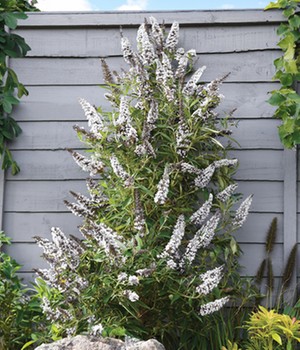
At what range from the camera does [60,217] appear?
172 inches

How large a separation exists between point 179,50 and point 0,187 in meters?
1.36

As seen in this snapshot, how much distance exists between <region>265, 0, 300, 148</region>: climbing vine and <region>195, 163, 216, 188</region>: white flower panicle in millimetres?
570

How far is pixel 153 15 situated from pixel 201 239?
4.86ft

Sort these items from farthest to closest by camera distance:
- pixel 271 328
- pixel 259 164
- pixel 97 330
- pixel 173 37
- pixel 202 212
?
pixel 259 164, pixel 173 37, pixel 202 212, pixel 271 328, pixel 97 330

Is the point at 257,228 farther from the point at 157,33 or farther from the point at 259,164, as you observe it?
the point at 157,33

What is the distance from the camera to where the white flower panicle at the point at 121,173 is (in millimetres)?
3643

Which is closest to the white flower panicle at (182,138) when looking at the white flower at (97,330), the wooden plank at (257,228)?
the wooden plank at (257,228)

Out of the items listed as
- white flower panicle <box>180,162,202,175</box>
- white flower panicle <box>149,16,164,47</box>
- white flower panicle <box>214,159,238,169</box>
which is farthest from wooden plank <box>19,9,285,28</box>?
white flower panicle <box>180,162,202,175</box>

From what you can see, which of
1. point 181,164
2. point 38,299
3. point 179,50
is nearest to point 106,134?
point 181,164

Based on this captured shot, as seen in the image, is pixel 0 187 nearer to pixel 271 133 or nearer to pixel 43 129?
pixel 43 129

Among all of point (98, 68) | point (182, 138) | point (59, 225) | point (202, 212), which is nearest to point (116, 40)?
point (98, 68)

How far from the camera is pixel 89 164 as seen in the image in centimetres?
399

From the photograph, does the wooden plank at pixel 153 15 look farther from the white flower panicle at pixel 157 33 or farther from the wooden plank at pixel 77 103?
the wooden plank at pixel 77 103

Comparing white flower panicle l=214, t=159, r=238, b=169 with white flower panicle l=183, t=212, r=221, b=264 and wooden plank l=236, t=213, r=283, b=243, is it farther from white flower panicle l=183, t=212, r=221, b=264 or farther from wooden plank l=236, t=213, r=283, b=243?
wooden plank l=236, t=213, r=283, b=243
